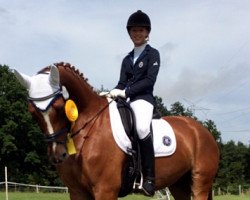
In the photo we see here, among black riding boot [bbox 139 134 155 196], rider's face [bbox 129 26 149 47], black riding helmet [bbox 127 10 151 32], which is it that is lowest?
black riding boot [bbox 139 134 155 196]

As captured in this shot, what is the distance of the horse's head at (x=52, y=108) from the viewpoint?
214 inches

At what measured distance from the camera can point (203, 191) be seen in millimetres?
7359

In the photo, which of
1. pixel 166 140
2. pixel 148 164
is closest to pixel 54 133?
pixel 148 164

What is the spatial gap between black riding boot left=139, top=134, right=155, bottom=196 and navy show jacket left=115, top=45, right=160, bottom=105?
600 mm

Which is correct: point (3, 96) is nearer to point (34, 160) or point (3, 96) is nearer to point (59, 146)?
point (34, 160)

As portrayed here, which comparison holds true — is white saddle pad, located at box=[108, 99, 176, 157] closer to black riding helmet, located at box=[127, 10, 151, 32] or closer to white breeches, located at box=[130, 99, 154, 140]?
white breeches, located at box=[130, 99, 154, 140]

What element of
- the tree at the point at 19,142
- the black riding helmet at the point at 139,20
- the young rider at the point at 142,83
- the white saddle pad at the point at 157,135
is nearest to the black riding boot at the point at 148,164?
the young rider at the point at 142,83

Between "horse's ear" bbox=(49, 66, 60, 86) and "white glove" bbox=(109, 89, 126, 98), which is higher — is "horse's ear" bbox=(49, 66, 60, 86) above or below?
above

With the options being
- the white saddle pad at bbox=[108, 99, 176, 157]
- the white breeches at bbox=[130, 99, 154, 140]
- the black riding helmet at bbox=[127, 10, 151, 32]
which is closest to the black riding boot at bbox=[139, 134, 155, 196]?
the white breeches at bbox=[130, 99, 154, 140]

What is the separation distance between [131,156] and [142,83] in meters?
0.98

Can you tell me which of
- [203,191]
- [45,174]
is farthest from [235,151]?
[203,191]

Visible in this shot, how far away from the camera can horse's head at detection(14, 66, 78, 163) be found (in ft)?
17.9

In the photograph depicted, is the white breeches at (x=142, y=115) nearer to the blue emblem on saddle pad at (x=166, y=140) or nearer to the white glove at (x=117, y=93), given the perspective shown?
the white glove at (x=117, y=93)

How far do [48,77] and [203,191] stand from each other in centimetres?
319
